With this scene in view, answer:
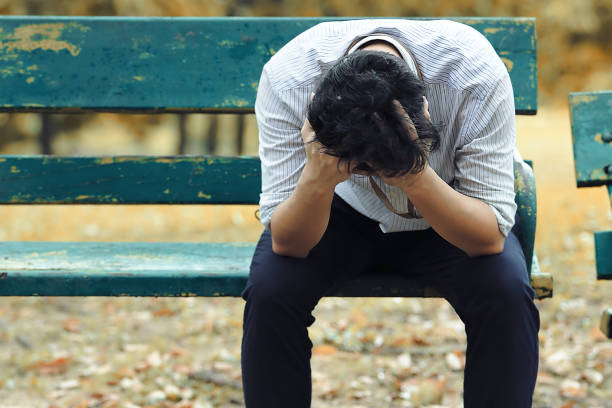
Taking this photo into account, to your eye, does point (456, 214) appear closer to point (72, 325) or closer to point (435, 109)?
point (435, 109)

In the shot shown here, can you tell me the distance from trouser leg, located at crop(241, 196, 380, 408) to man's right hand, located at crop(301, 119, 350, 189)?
0.25 m

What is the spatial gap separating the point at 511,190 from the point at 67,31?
1.60 m

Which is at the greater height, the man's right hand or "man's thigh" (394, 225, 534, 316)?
the man's right hand

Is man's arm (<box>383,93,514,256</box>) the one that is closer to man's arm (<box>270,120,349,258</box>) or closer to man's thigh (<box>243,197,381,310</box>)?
man's arm (<box>270,120,349,258</box>)

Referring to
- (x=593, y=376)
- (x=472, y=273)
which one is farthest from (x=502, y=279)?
(x=593, y=376)

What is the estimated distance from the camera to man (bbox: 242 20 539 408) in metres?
1.57

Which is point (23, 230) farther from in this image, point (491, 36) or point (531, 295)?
point (531, 295)

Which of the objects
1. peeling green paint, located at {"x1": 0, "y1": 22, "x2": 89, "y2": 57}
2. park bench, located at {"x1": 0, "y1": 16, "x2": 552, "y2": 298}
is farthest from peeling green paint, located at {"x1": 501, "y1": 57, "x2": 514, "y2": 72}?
peeling green paint, located at {"x1": 0, "y1": 22, "x2": 89, "y2": 57}

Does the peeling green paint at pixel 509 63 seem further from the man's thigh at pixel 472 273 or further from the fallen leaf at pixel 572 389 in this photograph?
the fallen leaf at pixel 572 389

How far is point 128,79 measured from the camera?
102 inches

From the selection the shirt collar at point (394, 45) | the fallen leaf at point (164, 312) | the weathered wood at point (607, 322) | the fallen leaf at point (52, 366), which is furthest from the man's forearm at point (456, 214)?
the fallen leaf at point (164, 312)

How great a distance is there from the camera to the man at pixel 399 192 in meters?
1.57

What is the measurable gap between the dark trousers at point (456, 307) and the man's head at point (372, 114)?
0.36 m

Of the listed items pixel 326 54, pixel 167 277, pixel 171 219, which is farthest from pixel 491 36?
pixel 171 219
